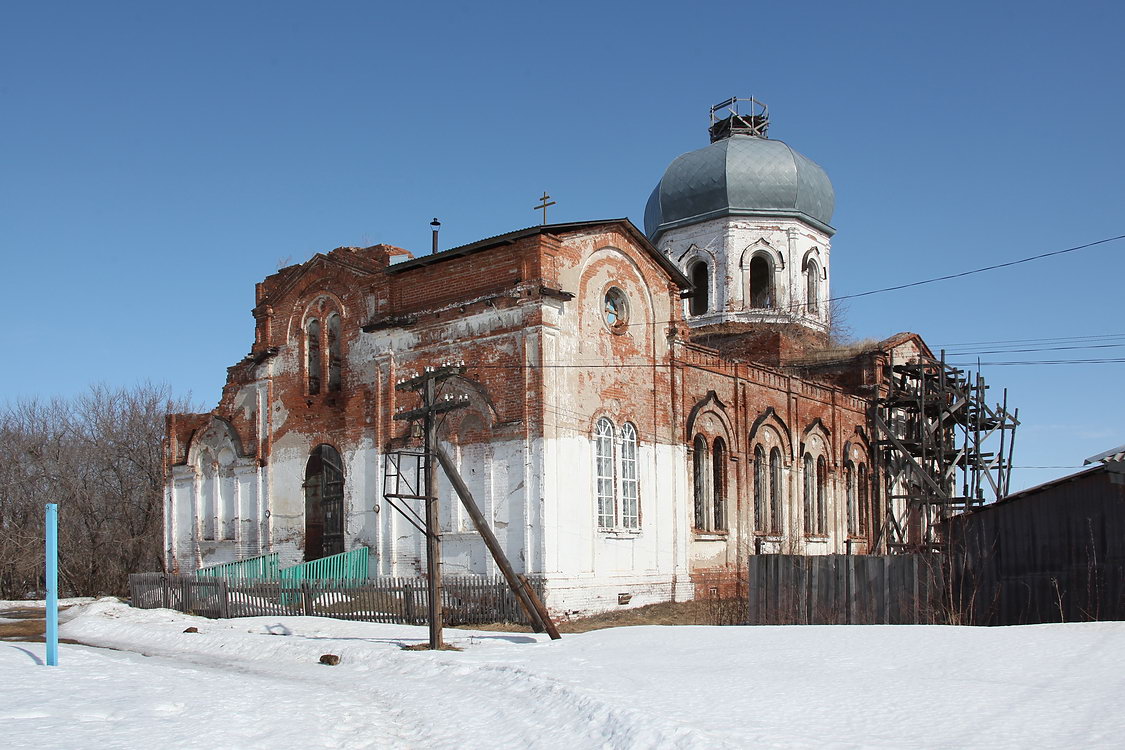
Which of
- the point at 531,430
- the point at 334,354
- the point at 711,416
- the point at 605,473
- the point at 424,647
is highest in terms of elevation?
the point at 334,354

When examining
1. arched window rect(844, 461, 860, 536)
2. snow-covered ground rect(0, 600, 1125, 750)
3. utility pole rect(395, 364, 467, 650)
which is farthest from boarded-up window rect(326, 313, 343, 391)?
arched window rect(844, 461, 860, 536)

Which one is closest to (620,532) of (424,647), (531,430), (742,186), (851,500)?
(531,430)

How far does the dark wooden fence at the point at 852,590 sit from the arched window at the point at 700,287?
58.1 feet

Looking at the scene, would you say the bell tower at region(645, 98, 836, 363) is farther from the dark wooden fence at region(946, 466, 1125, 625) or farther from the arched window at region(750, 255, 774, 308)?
the dark wooden fence at region(946, 466, 1125, 625)

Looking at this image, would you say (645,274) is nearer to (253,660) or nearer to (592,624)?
(592,624)

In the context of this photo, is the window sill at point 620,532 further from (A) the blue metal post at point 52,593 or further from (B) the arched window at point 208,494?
(B) the arched window at point 208,494

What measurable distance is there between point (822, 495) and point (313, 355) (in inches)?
540

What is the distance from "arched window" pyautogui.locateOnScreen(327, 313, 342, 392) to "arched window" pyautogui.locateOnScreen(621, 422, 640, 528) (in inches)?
258

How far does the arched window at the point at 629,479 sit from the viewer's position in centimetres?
2087

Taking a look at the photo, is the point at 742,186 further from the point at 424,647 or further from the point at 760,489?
the point at 424,647

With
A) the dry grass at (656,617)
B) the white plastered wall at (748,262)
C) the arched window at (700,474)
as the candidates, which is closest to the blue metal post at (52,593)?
the dry grass at (656,617)

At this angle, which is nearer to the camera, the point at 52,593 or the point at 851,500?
the point at 52,593

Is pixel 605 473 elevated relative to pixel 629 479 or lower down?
elevated

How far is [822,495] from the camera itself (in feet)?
94.9
